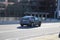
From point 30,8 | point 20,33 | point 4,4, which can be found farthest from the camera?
point 4,4

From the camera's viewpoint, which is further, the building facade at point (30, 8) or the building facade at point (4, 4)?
the building facade at point (4, 4)

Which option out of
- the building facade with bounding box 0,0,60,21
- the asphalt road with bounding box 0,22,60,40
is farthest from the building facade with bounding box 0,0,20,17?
the asphalt road with bounding box 0,22,60,40

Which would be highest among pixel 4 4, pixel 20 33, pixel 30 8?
pixel 4 4

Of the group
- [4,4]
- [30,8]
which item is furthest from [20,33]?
[4,4]

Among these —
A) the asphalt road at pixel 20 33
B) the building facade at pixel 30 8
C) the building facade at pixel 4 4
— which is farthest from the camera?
the building facade at pixel 4 4

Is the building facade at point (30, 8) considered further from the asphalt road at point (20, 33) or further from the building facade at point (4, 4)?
the asphalt road at point (20, 33)

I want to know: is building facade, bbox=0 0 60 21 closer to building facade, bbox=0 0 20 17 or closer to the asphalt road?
building facade, bbox=0 0 20 17

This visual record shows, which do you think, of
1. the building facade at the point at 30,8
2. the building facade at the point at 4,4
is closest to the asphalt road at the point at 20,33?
the building facade at the point at 30,8

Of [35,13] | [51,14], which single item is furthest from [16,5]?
[51,14]

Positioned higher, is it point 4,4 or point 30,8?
point 4,4

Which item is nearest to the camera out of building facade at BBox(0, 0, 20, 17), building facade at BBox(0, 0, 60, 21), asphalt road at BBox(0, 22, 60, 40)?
asphalt road at BBox(0, 22, 60, 40)

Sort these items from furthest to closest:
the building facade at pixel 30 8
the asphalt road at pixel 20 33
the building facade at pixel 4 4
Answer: the building facade at pixel 4 4 < the building facade at pixel 30 8 < the asphalt road at pixel 20 33

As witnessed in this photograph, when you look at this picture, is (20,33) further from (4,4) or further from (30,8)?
(4,4)

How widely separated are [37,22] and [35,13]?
66.6 meters
